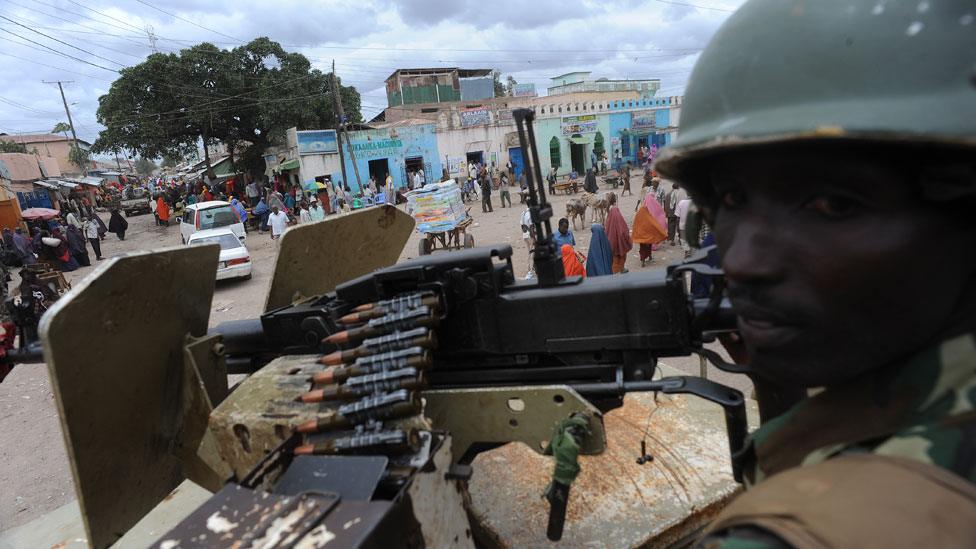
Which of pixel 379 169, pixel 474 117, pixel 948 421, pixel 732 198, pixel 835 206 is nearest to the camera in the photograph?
pixel 948 421

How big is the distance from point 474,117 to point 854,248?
114ft

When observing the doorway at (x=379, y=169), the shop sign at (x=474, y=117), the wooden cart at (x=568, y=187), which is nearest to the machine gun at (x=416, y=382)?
the wooden cart at (x=568, y=187)

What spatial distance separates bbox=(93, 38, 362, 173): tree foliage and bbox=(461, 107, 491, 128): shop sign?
940cm

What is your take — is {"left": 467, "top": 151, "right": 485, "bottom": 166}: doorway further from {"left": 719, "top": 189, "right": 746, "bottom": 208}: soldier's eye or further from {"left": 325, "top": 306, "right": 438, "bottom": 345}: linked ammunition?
{"left": 719, "top": 189, "right": 746, "bottom": 208}: soldier's eye

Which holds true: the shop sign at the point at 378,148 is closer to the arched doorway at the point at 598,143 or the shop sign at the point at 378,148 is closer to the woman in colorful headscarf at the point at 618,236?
the arched doorway at the point at 598,143

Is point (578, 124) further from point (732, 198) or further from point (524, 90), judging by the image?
point (732, 198)

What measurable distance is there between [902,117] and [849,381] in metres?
0.45

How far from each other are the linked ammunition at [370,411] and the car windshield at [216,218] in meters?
18.4

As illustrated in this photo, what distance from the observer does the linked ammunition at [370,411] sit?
1975mm

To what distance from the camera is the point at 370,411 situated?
1.99 metres

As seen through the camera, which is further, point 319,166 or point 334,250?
point 319,166

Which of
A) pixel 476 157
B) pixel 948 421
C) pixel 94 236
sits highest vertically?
pixel 476 157

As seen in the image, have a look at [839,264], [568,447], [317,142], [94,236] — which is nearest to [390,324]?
[568,447]

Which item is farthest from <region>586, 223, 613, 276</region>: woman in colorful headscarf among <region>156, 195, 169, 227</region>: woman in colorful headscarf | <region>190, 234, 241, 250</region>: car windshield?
<region>156, 195, 169, 227</region>: woman in colorful headscarf
